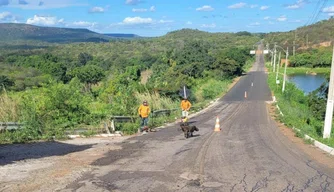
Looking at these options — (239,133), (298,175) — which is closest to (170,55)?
(239,133)

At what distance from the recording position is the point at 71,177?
9.06 m

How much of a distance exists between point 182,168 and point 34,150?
5.83 m

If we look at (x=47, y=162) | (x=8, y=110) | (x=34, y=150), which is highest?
(x=8, y=110)

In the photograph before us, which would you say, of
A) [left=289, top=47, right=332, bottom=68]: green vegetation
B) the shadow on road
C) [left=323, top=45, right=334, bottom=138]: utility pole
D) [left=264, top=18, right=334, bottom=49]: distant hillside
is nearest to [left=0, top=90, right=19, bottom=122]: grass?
the shadow on road

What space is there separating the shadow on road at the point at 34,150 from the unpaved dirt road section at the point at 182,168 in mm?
189

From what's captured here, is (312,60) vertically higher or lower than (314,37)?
lower

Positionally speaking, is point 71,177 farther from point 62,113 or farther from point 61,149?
point 62,113

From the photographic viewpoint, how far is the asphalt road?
28.0ft

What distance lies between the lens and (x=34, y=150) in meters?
12.9

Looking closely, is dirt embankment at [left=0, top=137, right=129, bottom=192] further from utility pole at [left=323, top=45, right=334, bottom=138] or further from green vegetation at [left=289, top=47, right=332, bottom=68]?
green vegetation at [left=289, top=47, right=332, bottom=68]

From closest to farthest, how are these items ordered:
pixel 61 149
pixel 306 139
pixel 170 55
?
1. pixel 61 149
2. pixel 306 139
3. pixel 170 55

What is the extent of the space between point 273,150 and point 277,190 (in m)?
5.39

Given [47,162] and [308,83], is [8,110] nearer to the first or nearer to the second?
[47,162]

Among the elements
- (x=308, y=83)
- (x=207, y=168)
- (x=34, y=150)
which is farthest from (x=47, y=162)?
(x=308, y=83)
